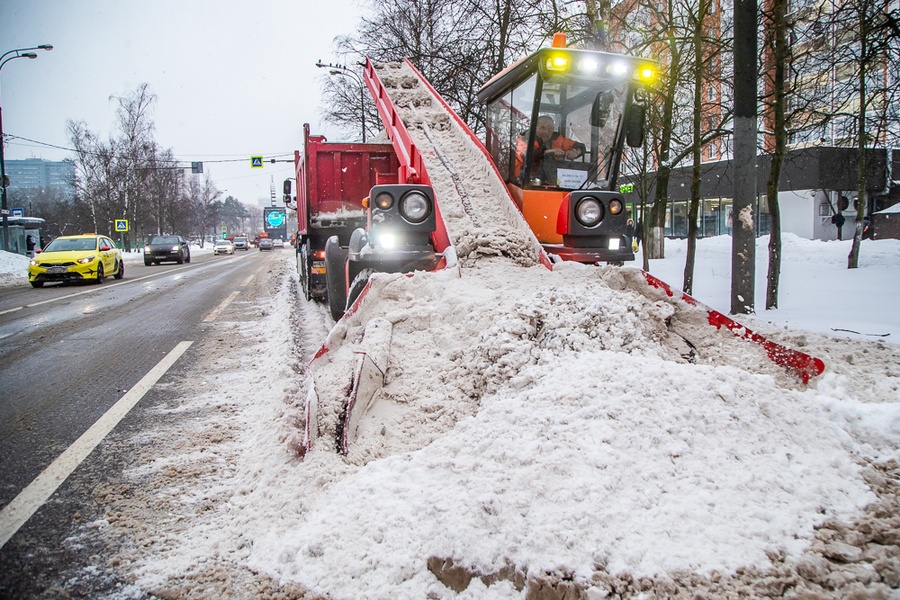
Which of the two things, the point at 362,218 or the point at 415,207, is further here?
the point at 362,218

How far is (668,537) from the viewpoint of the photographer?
85.0 inches

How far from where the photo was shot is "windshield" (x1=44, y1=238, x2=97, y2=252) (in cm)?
1664

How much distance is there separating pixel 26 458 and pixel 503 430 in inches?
122

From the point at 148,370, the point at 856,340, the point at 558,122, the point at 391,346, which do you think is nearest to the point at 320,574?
the point at 391,346

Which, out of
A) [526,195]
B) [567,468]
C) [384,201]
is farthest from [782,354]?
[384,201]

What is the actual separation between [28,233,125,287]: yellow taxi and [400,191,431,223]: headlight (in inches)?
582

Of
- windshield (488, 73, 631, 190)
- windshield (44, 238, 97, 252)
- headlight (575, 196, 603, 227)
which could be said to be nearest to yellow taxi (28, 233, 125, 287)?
windshield (44, 238, 97, 252)

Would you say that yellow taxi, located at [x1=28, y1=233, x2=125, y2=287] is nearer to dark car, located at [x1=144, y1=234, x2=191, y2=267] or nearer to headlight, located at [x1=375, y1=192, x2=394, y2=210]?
dark car, located at [x1=144, y1=234, x2=191, y2=267]

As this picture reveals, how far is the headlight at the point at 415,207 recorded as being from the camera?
5270 millimetres

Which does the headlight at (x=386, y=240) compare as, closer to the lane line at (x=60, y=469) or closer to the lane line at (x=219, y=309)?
the lane line at (x=60, y=469)

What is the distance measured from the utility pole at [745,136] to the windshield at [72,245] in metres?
17.5

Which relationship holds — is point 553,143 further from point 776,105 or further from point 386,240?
point 776,105

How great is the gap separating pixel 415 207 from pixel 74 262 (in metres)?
14.9

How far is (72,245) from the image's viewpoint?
16766 mm
